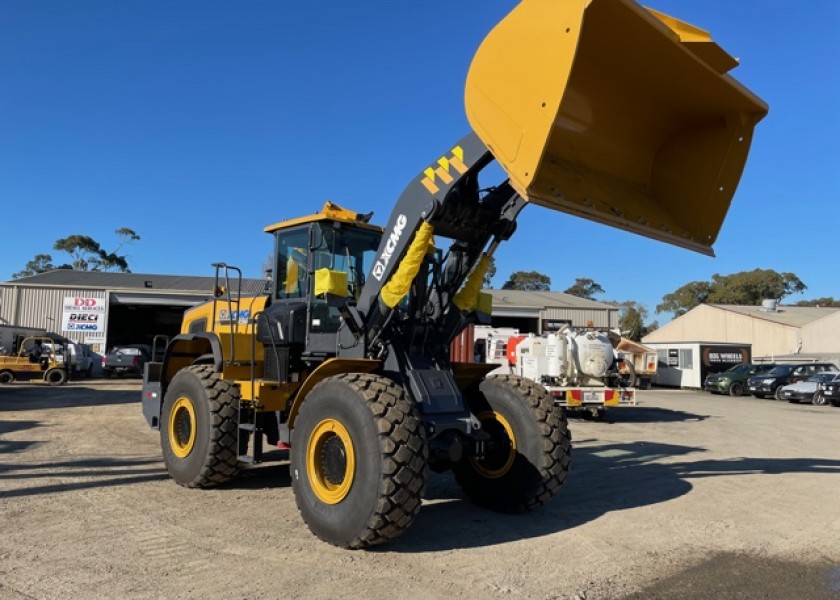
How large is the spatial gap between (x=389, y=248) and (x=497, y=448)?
2363 mm

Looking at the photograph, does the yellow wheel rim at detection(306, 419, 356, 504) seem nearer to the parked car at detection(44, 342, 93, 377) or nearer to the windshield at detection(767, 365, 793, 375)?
the parked car at detection(44, 342, 93, 377)

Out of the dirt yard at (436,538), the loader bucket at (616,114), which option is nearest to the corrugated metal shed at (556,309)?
the dirt yard at (436,538)

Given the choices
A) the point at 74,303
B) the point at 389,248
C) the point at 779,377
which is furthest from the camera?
the point at 74,303

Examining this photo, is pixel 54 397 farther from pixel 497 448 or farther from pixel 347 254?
pixel 497 448

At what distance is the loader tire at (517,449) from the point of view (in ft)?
20.2

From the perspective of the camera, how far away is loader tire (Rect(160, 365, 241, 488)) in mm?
6840

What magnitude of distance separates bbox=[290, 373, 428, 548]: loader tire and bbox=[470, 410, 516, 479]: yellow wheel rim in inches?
67.2

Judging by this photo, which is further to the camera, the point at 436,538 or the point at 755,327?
the point at 755,327

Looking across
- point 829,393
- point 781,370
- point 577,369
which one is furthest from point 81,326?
point 829,393

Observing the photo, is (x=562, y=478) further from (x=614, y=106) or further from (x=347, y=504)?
(x=614, y=106)

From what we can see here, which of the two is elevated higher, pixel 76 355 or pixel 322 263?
pixel 322 263

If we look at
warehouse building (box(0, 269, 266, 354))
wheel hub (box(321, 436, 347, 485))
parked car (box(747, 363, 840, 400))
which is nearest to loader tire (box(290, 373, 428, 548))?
wheel hub (box(321, 436, 347, 485))

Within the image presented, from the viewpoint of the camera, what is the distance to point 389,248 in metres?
5.83

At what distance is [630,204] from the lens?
18.1ft
